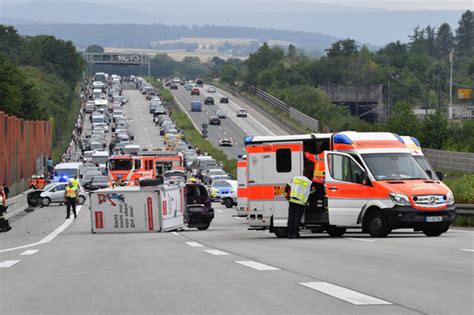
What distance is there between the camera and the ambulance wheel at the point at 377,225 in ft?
89.2

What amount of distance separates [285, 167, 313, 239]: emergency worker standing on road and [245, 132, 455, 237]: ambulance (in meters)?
0.74

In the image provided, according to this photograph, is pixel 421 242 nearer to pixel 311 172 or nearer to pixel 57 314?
pixel 311 172

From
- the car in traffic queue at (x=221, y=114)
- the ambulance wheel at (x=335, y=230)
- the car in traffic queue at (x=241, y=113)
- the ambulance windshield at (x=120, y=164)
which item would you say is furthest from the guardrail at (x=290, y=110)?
the ambulance wheel at (x=335, y=230)

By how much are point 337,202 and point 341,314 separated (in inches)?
663

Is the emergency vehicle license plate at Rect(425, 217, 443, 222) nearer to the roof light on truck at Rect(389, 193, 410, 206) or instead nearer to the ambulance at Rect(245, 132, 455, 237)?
the ambulance at Rect(245, 132, 455, 237)

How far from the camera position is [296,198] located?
28031 millimetres

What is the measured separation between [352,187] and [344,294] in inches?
594

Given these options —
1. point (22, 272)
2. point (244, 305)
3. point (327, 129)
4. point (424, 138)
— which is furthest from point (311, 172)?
point (327, 129)

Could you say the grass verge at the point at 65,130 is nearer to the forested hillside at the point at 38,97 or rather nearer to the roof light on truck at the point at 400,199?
the forested hillside at the point at 38,97

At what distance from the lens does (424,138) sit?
3782 inches

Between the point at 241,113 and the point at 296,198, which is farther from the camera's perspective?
the point at 241,113

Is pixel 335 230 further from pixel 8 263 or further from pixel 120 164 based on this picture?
pixel 120 164

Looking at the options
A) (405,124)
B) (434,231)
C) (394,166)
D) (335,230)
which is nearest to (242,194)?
(335,230)

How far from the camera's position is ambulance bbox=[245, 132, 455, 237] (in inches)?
1069
